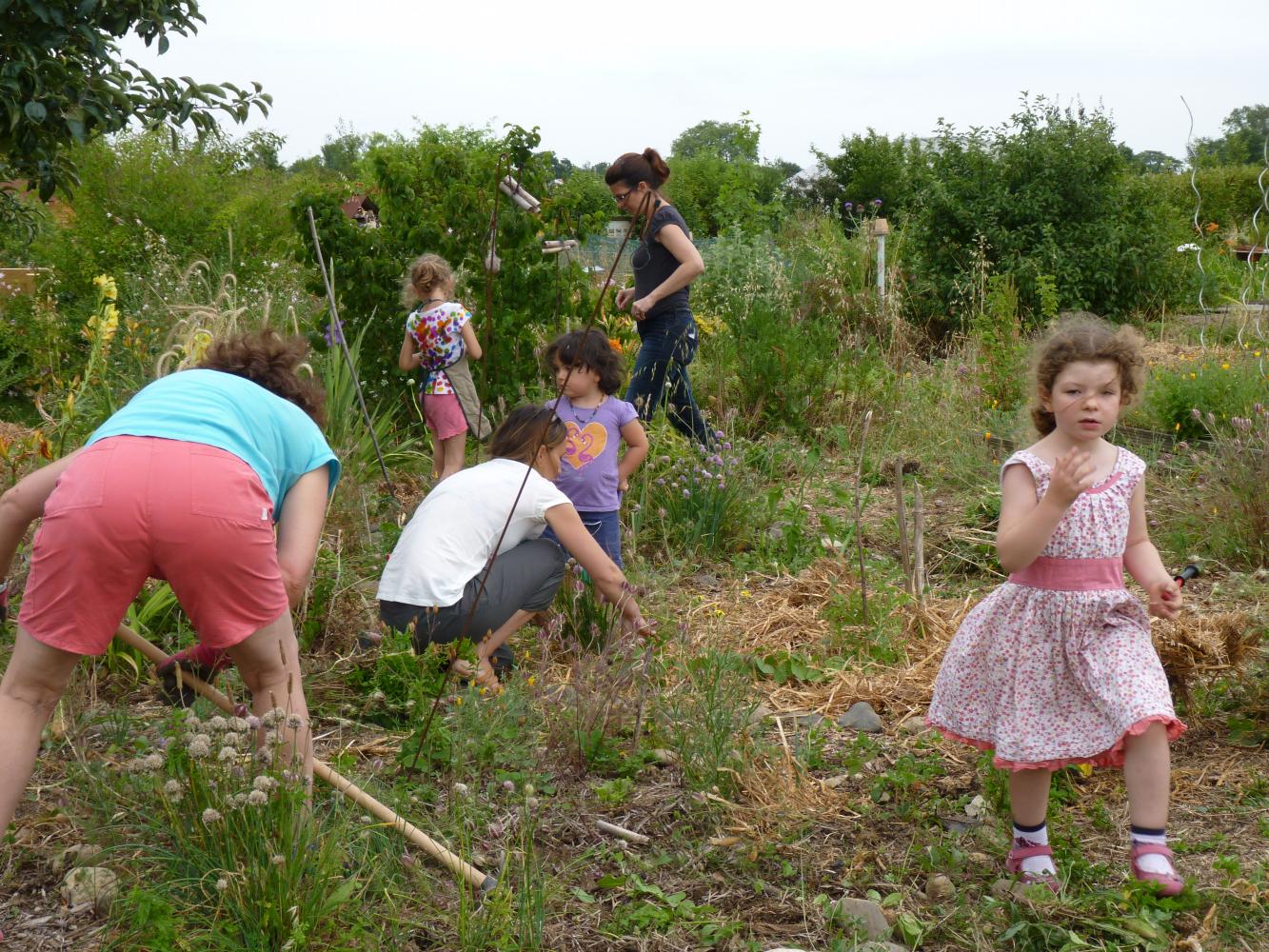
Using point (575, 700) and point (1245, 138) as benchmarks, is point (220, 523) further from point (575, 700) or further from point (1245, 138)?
point (1245, 138)

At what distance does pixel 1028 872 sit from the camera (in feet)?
8.28

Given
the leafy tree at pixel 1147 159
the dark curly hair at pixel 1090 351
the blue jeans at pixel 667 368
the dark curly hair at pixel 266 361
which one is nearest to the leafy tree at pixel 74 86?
the dark curly hair at pixel 266 361

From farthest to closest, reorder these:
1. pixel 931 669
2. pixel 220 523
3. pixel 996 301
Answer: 1. pixel 996 301
2. pixel 931 669
3. pixel 220 523

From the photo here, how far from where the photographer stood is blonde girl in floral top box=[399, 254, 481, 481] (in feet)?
18.9

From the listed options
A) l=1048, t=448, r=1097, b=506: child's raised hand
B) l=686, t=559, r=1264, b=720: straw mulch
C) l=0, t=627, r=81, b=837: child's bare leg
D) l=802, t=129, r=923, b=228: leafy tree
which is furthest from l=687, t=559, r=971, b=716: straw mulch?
l=802, t=129, r=923, b=228: leafy tree

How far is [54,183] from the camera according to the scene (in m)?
4.06

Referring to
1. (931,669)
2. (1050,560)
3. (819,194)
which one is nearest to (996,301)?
(931,669)

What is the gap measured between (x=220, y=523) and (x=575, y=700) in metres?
1.21

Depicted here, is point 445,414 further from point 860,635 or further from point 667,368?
point 860,635

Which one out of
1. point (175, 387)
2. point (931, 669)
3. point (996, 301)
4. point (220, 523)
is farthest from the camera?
point (996, 301)

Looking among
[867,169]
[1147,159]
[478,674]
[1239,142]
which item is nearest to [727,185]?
[867,169]

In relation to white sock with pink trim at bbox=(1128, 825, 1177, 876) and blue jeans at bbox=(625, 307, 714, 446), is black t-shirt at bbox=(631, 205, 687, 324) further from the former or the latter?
white sock with pink trim at bbox=(1128, 825, 1177, 876)

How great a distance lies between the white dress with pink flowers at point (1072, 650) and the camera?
249 centimetres

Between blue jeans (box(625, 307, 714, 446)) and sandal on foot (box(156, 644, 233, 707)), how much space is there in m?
2.98
